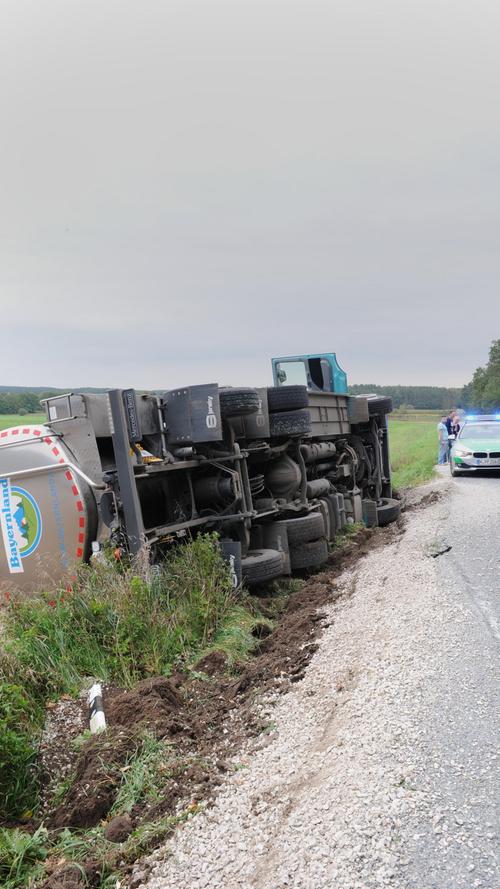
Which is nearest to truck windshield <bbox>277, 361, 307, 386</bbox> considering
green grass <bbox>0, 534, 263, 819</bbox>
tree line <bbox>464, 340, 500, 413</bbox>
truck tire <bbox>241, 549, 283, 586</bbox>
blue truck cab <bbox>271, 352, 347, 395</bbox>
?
blue truck cab <bbox>271, 352, 347, 395</bbox>

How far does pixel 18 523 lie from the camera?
5.99 meters

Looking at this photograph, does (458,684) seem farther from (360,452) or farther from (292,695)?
(360,452)

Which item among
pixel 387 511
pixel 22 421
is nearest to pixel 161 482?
pixel 387 511

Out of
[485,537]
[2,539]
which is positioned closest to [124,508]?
[2,539]

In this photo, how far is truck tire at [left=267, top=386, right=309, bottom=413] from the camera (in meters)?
8.09

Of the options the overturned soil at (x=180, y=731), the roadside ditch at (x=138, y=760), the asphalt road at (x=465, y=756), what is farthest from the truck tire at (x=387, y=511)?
the roadside ditch at (x=138, y=760)

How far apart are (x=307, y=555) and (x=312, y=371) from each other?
4887mm

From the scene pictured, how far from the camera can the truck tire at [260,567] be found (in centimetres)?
676

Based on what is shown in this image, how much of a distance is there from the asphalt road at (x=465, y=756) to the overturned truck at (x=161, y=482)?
7.15 ft

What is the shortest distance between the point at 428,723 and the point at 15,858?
199cm

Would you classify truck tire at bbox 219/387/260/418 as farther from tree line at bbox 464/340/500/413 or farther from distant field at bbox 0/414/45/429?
tree line at bbox 464/340/500/413

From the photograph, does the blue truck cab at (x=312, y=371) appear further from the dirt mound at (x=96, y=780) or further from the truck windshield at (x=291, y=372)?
the dirt mound at (x=96, y=780)

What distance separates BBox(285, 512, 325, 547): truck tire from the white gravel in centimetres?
296

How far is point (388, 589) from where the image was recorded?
605cm
